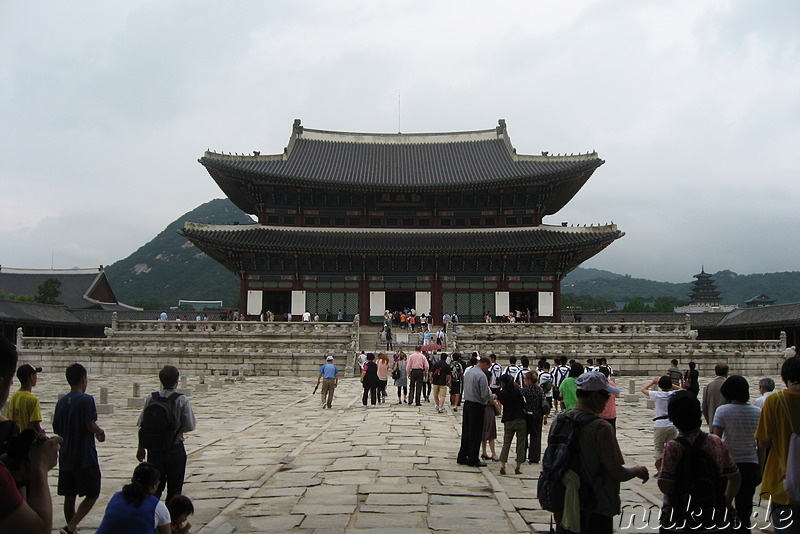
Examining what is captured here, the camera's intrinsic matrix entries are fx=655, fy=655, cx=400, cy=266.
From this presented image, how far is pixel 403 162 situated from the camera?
47.3 meters

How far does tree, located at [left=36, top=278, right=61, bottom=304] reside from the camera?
5403 cm

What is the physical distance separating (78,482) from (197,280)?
10933 cm

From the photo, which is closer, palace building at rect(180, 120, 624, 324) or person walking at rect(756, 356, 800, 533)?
person walking at rect(756, 356, 800, 533)

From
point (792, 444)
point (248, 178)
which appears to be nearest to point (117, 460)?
point (792, 444)

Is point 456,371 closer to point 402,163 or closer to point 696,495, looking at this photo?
point 696,495

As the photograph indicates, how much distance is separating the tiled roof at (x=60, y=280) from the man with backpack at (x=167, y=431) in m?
53.9

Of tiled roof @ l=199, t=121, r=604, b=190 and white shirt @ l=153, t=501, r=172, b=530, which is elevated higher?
tiled roof @ l=199, t=121, r=604, b=190

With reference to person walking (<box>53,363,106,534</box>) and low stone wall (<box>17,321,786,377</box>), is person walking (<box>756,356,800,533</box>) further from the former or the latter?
low stone wall (<box>17,321,786,377</box>)

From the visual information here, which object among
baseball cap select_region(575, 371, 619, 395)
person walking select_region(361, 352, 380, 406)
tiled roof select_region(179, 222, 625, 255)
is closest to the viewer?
baseball cap select_region(575, 371, 619, 395)

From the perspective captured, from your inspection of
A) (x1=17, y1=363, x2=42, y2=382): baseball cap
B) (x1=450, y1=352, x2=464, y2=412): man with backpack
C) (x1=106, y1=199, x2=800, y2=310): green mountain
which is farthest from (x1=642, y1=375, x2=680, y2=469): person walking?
(x1=106, y1=199, x2=800, y2=310): green mountain

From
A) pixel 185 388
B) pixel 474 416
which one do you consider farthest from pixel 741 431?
pixel 185 388

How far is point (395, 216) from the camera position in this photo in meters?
43.4

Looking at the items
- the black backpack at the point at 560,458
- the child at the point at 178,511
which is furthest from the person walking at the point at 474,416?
the child at the point at 178,511

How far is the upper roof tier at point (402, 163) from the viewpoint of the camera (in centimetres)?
4062
